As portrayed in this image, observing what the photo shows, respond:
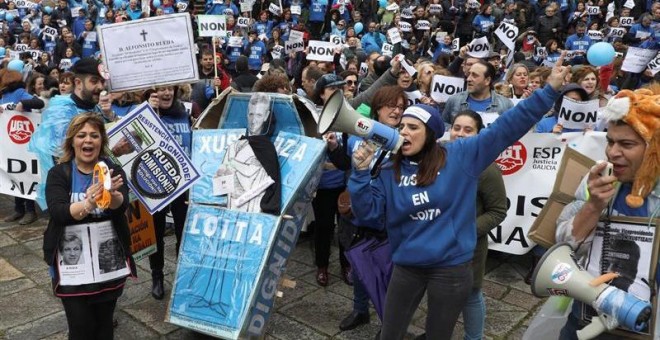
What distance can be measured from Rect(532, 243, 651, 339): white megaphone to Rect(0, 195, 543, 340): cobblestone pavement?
2.21m

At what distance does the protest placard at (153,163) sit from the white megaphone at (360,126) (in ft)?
6.01

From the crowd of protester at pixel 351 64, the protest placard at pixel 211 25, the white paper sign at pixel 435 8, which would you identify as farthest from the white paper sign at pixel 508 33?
the white paper sign at pixel 435 8

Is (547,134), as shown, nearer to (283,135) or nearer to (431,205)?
(283,135)

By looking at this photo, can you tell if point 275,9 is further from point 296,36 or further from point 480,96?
point 480,96

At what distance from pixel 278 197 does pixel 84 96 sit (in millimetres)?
1863

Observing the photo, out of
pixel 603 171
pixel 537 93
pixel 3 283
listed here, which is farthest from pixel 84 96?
pixel 603 171

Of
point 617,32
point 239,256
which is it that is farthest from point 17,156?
point 617,32

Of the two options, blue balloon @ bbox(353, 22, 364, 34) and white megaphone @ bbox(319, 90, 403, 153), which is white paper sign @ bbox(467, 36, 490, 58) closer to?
white megaphone @ bbox(319, 90, 403, 153)

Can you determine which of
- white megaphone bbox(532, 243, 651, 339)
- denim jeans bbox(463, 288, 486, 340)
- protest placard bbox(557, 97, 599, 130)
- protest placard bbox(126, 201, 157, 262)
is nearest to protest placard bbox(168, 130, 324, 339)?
protest placard bbox(126, 201, 157, 262)

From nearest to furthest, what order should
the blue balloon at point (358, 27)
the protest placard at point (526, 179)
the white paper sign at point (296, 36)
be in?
the protest placard at point (526, 179) → the white paper sign at point (296, 36) → the blue balloon at point (358, 27)

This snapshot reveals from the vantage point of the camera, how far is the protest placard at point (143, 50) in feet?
15.6

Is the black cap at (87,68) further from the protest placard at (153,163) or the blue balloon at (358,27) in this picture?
the blue balloon at (358,27)

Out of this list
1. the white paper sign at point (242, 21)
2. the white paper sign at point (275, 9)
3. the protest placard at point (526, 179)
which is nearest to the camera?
the protest placard at point (526, 179)

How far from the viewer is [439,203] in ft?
9.78
